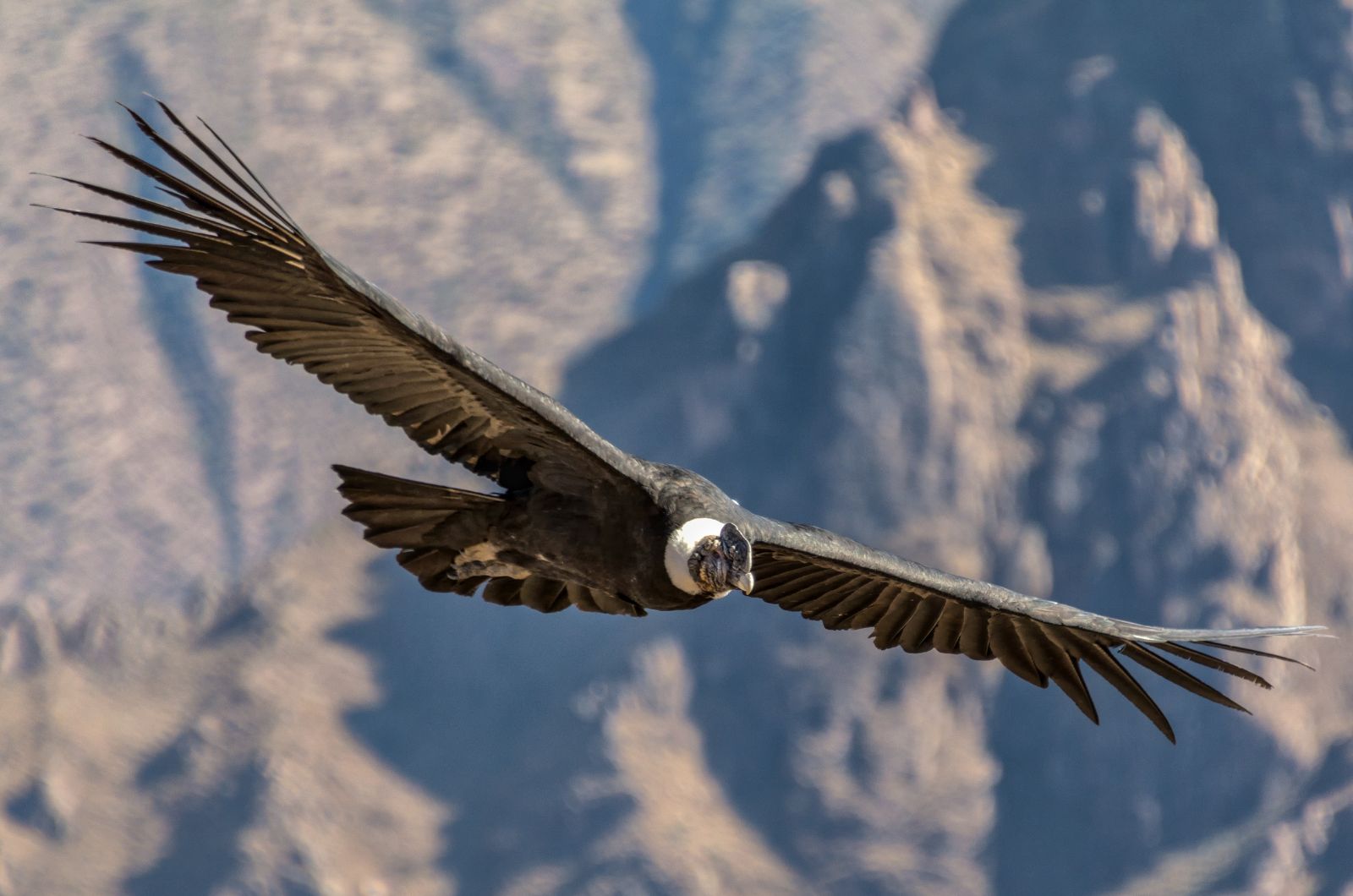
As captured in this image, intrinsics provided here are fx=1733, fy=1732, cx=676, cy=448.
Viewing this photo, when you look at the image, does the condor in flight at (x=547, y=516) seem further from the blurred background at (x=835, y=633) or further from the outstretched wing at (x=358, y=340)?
the blurred background at (x=835, y=633)

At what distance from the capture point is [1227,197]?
189 m

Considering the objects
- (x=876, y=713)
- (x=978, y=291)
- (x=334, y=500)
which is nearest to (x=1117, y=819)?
(x=876, y=713)

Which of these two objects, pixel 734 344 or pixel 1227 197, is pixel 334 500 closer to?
pixel 734 344

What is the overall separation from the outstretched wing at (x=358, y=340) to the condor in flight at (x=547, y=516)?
17 mm

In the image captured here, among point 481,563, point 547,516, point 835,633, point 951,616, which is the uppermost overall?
point 835,633

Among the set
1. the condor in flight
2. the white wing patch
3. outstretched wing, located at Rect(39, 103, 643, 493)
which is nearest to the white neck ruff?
the condor in flight

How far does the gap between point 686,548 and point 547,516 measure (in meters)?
1.58

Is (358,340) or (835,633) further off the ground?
(835,633)

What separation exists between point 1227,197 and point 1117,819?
2754 inches

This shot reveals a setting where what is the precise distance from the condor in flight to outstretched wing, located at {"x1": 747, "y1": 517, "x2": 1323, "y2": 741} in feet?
0.06

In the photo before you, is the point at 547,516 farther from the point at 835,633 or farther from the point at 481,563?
the point at 835,633

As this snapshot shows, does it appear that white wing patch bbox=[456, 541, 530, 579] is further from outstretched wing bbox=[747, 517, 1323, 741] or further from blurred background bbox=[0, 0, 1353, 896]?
blurred background bbox=[0, 0, 1353, 896]

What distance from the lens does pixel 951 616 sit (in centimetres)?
1582

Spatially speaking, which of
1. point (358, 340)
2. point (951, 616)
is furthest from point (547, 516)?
point (951, 616)
